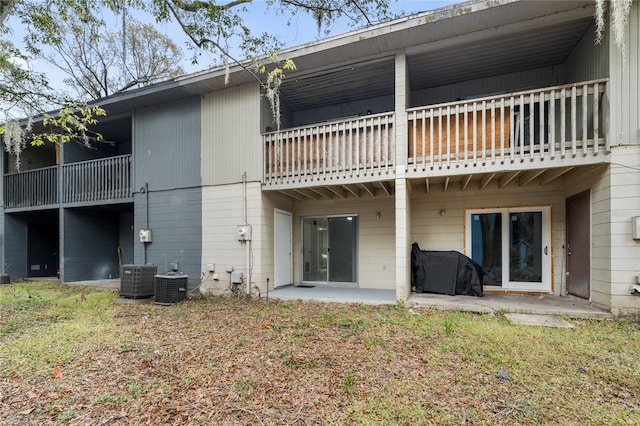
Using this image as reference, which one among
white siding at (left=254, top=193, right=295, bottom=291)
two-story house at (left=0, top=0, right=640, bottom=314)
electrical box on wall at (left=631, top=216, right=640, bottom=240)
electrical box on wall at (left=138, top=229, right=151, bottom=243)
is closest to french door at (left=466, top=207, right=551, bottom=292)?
two-story house at (left=0, top=0, right=640, bottom=314)

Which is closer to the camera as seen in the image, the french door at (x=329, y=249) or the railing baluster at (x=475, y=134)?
the railing baluster at (x=475, y=134)

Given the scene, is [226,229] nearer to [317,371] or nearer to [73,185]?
[317,371]

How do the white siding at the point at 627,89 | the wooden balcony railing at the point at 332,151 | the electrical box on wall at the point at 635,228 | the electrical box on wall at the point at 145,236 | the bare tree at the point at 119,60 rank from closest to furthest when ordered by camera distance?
the electrical box on wall at the point at 635,228 → the white siding at the point at 627,89 → the wooden balcony railing at the point at 332,151 → the electrical box on wall at the point at 145,236 → the bare tree at the point at 119,60

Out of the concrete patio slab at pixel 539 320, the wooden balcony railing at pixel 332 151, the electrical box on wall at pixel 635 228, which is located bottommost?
the concrete patio slab at pixel 539 320

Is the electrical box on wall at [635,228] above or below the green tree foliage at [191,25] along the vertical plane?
below

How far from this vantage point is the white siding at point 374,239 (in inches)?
289

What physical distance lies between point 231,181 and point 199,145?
125 centimetres

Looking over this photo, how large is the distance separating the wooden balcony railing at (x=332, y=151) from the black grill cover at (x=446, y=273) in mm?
2170

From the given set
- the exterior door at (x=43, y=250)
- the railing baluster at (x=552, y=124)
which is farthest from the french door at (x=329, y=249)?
the exterior door at (x=43, y=250)

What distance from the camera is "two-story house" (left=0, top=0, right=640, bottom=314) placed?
187 inches

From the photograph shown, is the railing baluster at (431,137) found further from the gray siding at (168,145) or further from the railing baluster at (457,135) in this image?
the gray siding at (168,145)

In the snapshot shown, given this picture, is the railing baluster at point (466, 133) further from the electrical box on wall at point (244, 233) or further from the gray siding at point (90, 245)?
the gray siding at point (90, 245)

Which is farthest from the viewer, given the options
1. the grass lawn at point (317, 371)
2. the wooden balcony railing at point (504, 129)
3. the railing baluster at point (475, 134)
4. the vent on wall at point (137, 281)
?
the vent on wall at point (137, 281)

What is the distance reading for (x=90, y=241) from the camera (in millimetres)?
9578
